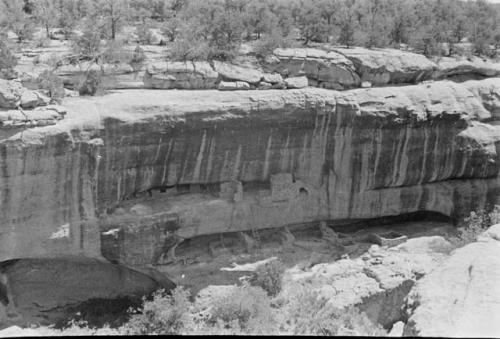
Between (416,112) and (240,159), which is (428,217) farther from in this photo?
(240,159)

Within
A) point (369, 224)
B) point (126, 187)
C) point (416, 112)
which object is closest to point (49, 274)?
point (126, 187)

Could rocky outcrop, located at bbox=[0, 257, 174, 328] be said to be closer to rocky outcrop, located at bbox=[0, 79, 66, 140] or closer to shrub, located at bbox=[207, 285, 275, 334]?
shrub, located at bbox=[207, 285, 275, 334]

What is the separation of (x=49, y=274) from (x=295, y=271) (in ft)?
24.8

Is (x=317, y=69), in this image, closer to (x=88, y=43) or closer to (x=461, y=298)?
(x=88, y=43)

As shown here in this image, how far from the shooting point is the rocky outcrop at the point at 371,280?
16.2 meters

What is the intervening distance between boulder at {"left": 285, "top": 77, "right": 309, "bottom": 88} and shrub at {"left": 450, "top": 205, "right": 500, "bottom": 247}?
291 inches

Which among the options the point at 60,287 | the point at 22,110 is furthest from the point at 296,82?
the point at 60,287

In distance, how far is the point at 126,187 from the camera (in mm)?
16109

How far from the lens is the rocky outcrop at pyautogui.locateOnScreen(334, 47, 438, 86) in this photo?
2069 cm

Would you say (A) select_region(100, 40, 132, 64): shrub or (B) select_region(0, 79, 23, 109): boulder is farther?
(A) select_region(100, 40, 132, 64): shrub

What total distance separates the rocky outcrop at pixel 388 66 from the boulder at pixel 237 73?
4023mm

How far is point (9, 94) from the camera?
14.3 meters

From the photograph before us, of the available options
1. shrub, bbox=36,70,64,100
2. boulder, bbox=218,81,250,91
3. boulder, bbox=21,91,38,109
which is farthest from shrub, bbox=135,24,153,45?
boulder, bbox=21,91,38,109

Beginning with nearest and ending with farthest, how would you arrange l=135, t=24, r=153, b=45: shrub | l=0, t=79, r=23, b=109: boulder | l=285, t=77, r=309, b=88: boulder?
1. l=0, t=79, r=23, b=109: boulder
2. l=285, t=77, r=309, b=88: boulder
3. l=135, t=24, r=153, b=45: shrub
